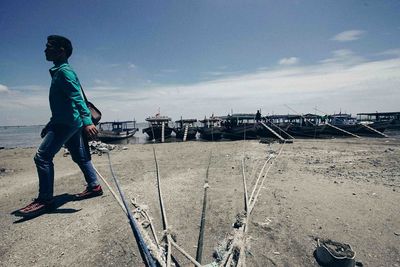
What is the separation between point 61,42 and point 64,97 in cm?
90

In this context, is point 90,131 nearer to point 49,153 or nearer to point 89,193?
point 49,153

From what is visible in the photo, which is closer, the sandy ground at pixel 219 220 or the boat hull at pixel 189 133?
the sandy ground at pixel 219 220

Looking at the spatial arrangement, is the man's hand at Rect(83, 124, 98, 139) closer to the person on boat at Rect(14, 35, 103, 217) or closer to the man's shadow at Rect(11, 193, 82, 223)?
the person on boat at Rect(14, 35, 103, 217)

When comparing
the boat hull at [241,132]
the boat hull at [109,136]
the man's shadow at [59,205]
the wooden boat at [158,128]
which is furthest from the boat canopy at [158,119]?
the man's shadow at [59,205]

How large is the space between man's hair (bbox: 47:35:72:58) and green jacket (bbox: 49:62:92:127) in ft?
1.05

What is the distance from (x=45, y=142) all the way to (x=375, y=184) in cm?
660

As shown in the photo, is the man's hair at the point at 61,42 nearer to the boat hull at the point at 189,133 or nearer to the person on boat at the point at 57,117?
the person on boat at the point at 57,117

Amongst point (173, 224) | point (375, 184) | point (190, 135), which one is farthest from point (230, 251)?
point (190, 135)

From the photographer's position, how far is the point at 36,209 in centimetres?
345

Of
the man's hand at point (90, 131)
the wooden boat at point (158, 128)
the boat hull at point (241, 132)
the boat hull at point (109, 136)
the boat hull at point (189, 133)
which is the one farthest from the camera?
the boat hull at point (189, 133)

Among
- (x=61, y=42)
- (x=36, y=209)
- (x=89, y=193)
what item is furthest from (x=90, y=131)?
(x=61, y=42)

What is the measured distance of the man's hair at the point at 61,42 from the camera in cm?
363

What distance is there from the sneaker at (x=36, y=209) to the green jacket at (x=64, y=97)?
1.25 m

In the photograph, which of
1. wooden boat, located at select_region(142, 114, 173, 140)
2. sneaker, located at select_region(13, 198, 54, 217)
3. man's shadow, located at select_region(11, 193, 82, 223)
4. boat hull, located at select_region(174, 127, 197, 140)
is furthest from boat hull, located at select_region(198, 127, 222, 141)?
Answer: sneaker, located at select_region(13, 198, 54, 217)
